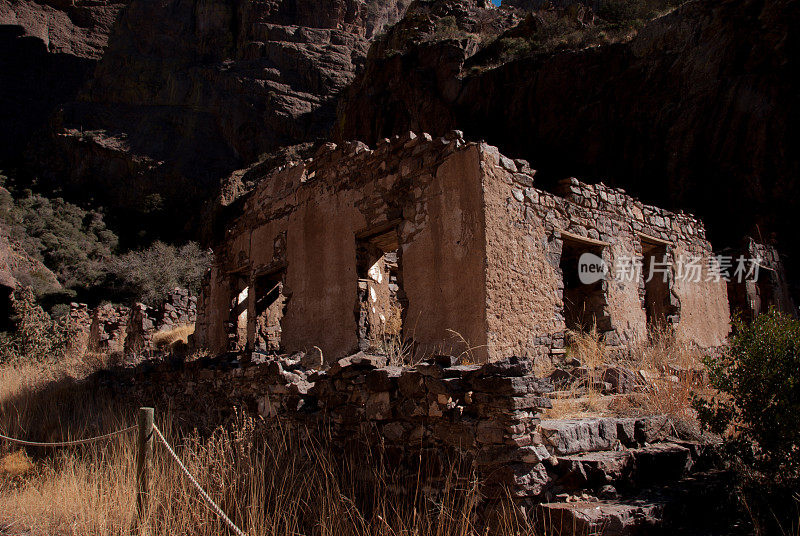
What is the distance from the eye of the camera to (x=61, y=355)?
13367 millimetres

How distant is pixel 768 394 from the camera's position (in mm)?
3225

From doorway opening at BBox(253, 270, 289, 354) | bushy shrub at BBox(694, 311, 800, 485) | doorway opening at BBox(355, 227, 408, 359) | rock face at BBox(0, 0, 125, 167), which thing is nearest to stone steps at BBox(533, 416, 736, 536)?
bushy shrub at BBox(694, 311, 800, 485)

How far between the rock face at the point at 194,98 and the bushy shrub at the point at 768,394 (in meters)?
33.3

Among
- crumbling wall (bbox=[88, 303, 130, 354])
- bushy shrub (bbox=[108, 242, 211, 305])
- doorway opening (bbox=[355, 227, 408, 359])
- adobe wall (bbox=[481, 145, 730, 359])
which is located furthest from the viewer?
bushy shrub (bbox=[108, 242, 211, 305])

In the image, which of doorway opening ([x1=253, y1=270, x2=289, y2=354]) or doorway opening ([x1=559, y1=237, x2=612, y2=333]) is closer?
doorway opening ([x1=559, y1=237, x2=612, y2=333])

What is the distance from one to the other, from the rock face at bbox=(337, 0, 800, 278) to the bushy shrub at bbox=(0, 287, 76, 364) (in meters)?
14.2

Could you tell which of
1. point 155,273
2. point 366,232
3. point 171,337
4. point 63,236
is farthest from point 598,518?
point 63,236

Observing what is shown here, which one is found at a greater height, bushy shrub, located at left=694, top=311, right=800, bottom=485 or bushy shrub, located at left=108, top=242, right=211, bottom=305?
bushy shrub, located at left=108, top=242, right=211, bottom=305

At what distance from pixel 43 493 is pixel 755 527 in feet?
17.7

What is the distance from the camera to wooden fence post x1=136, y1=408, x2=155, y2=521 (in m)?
3.76

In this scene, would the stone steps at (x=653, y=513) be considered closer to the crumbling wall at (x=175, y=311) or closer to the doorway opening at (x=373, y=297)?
the doorway opening at (x=373, y=297)

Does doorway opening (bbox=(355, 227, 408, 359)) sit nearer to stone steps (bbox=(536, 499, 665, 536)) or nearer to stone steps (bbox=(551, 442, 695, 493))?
stone steps (bbox=(551, 442, 695, 493))

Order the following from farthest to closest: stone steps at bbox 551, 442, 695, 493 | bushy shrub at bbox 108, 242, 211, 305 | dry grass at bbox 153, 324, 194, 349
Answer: bushy shrub at bbox 108, 242, 211, 305
dry grass at bbox 153, 324, 194, 349
stone steps at bbox 551, 442, 695, 493

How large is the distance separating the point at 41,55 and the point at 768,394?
53438mm
